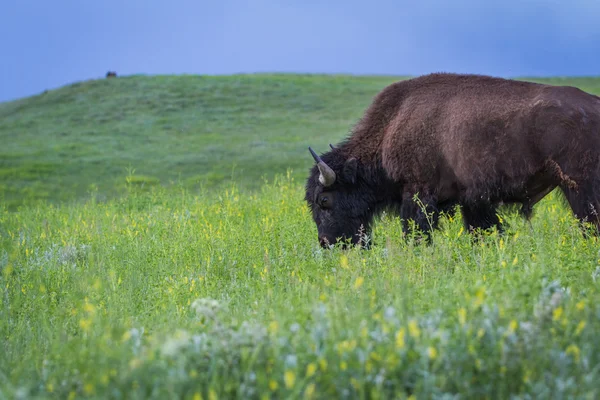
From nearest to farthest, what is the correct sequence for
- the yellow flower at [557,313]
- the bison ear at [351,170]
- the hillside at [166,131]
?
the yellow flower at [557,313], the bison ear at [351,170], the hillside at [166,131]

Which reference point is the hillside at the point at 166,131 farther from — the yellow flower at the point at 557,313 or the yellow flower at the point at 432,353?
the yellow flower at the point at 432,353

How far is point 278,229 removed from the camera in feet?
31.7

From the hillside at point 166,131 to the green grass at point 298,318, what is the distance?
9.41m

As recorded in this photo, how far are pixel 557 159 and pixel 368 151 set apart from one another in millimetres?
2699

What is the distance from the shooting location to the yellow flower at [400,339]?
142 inches

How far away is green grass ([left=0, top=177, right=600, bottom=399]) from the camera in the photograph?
3.69 metres

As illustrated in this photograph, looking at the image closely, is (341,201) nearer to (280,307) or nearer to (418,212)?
(418,212)

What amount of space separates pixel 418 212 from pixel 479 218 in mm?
911

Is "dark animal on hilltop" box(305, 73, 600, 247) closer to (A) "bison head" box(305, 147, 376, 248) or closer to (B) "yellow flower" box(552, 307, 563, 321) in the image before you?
(A) "bison head" box(305, 147, 376, 248)

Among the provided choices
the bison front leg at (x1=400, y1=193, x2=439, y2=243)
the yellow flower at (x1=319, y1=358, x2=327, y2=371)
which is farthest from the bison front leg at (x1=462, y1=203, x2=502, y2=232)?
the yellow flower at (x1=319, y1=358, x2=327, y2=371)

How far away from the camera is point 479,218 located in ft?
29.6

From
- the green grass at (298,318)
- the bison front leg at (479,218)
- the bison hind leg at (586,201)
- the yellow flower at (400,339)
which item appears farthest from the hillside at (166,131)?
the yellow flower at (400,339)

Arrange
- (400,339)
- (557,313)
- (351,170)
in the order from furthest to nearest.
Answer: (351,170) < (557,313) < (400,339)

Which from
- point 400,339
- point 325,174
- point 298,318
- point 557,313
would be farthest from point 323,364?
point 325,174
